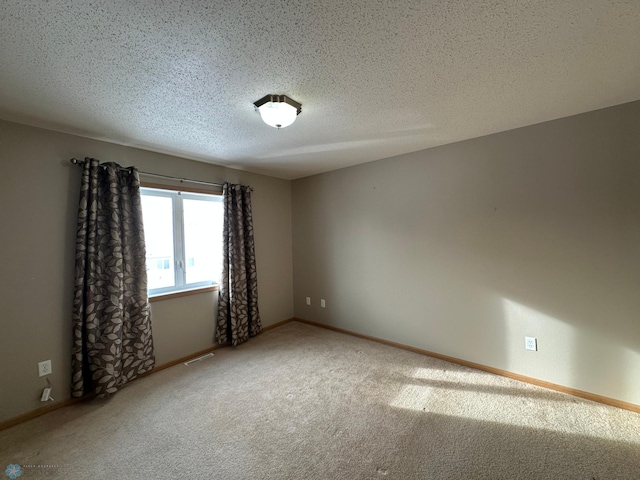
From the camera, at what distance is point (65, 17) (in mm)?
1050

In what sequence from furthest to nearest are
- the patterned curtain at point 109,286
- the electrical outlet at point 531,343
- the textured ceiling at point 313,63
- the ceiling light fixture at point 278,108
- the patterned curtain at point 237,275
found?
the patterned curtain at point 237,275
the electrical outlet at point 531,343
the patterned curtain at point 109,286
the ceiling light fixture at point 278,108
the textured ceiling at point 313,63

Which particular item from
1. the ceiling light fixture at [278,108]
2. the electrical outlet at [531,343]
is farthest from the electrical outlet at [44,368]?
the electrical outlet at [531,343]

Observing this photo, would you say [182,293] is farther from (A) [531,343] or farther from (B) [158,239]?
(A) [531,343]

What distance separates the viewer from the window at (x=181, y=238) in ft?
8.89

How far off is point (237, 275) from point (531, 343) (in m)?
3.16

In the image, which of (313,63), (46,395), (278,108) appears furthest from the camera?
(46,395)

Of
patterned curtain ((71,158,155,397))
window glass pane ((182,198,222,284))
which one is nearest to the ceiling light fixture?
patterned curtain ((71,158,155,397))

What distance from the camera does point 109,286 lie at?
2.24m

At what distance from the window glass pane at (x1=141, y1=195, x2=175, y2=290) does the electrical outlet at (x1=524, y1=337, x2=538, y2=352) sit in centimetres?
362

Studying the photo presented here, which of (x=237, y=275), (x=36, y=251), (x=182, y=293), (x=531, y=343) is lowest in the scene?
(x=531, y=343)

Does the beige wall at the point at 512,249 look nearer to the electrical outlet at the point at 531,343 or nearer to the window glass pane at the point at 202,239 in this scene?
the electrical outlet at the point at 531,343

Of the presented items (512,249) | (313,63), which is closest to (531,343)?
(512,249)

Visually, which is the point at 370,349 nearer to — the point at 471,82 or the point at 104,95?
the point at 471,82

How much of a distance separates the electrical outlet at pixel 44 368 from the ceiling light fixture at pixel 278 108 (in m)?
2.60
